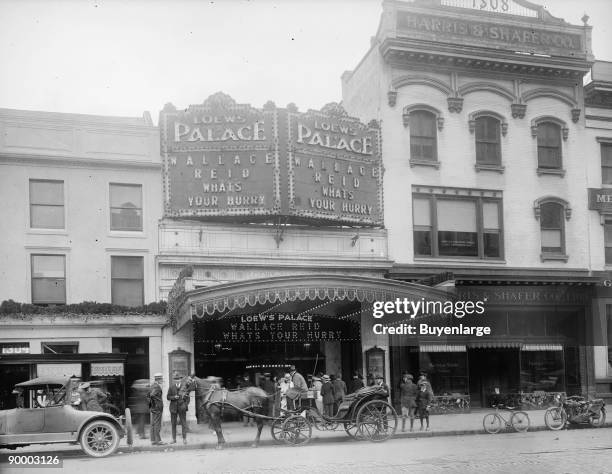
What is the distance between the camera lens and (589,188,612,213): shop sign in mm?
31062

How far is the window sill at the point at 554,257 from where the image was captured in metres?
30.3

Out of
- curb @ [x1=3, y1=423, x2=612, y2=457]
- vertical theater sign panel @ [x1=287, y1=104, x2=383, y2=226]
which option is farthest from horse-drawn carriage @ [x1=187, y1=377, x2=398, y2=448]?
vertical theater sign panel @ [x1=287, y1=104, x2=383, y2=226]

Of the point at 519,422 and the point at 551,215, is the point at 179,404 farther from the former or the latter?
the point at 551,215

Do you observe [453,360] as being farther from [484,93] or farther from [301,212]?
[484,93]

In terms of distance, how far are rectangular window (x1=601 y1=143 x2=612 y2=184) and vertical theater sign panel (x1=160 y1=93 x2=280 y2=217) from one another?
1304 centimetres

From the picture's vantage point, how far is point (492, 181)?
99.2 ft

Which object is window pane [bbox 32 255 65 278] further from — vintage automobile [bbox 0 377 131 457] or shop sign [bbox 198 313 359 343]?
vintage automobile [bbox 0 377 131 457]

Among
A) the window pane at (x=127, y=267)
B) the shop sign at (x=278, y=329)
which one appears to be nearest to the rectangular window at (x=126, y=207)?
the window pane at (x=127, y=267)

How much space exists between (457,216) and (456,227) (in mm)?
419

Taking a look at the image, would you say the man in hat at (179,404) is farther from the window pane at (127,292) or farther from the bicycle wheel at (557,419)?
the bicycle wheel at (557,419)

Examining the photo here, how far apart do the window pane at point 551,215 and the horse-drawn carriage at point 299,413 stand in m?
13.1

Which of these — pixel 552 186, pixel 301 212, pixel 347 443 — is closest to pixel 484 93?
pixel 552 186

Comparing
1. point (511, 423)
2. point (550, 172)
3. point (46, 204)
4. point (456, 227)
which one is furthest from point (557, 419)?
point (46, 204)

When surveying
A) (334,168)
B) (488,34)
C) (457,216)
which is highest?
(488,34)
